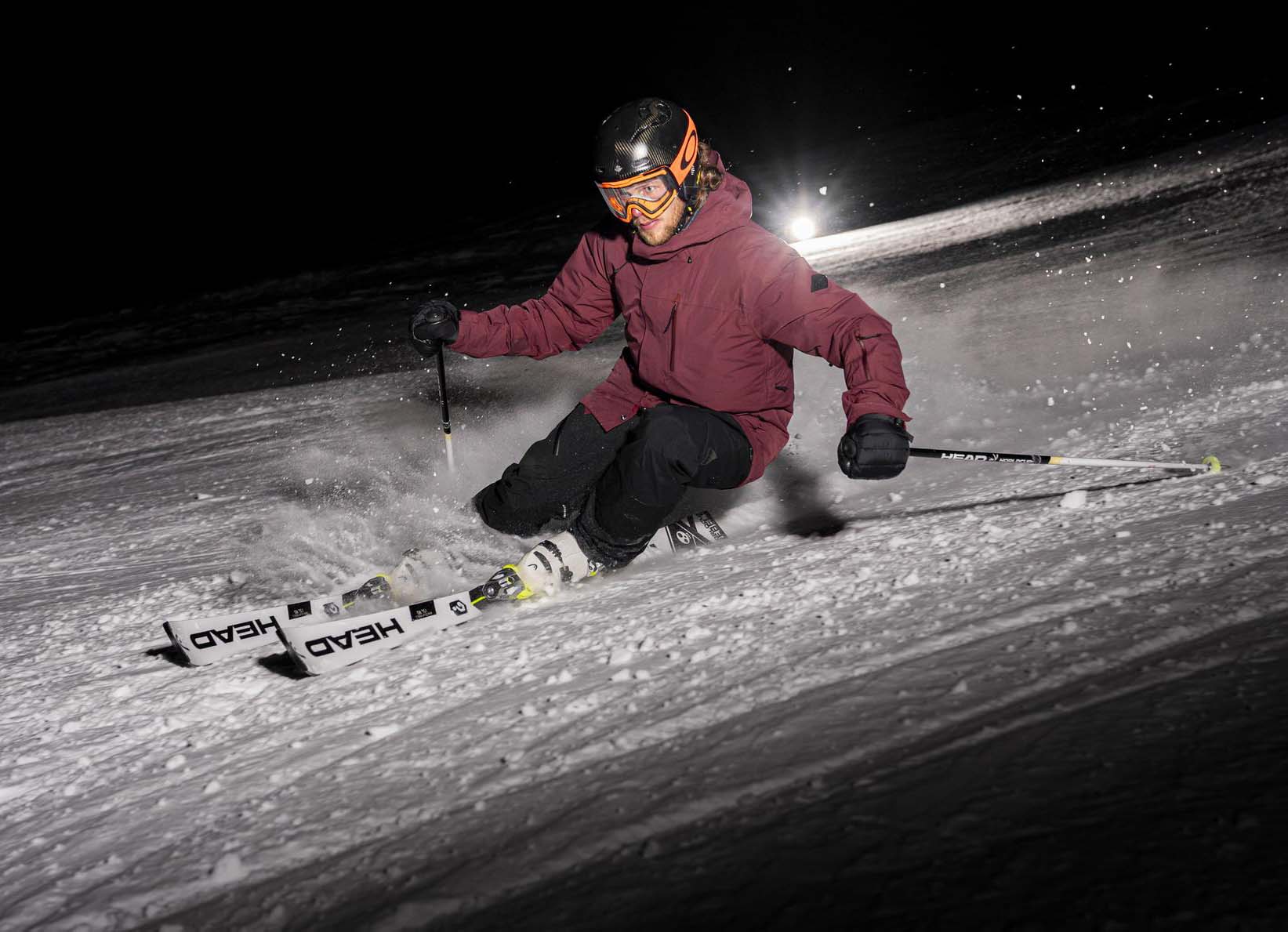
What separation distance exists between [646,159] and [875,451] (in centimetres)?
104

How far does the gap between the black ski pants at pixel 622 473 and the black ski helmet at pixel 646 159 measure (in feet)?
1.93

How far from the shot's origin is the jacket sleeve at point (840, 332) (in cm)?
286

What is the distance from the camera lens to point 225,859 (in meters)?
1.76

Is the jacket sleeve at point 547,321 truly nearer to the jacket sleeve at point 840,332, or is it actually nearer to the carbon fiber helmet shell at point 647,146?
the carbon fiber helmet shell at point 647,146

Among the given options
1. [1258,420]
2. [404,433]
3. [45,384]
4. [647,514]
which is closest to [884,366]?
[647,514]

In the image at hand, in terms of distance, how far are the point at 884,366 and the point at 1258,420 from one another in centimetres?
132

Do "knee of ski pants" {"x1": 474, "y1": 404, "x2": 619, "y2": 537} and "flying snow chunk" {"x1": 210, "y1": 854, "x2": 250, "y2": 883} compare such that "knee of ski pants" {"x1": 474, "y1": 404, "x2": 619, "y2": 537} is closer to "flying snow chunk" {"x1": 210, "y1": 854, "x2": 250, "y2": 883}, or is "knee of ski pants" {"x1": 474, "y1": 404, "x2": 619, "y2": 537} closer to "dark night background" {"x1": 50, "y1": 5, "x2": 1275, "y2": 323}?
"flying snow chunk" {"x1": 210, "y1": 854, "x2": 250, "y2": 883}

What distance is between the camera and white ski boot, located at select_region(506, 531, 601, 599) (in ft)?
10.0

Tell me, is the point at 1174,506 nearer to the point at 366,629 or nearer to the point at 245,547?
the point at 366,629

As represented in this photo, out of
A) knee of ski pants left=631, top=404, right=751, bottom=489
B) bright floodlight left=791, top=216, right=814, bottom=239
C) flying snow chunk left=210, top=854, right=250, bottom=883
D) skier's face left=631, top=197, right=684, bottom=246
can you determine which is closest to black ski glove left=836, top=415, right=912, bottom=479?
knee of ski pants left=631, top=404, right=751, bottom=489

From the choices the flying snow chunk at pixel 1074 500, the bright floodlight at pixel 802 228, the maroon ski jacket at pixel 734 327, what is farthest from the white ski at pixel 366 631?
the bright floodlight at pixel 802 228

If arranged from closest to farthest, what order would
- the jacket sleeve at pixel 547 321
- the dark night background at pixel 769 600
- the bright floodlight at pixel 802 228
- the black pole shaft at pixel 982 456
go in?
1. the dark night background at pixel 769 600
2. the black pole shaft at pixel 982 456
3. the jacket sleeve at pixel 547 321
4. the bright floodlight at pixel 802 228

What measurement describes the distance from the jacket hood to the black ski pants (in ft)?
1.48

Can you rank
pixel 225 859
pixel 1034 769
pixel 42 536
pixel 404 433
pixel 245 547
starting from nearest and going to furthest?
pixel 1034 769
pixel 225 859
pixel 245 547
pixel 42 536
pixel 404 433
